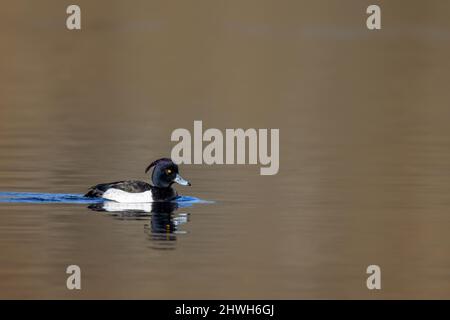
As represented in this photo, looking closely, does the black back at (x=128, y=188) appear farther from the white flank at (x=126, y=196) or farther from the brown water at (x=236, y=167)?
the brown water at (x=236, y=167)

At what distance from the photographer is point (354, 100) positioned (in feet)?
105

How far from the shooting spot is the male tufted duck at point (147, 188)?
18172mm

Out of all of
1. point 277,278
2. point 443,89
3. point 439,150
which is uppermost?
point 443,89

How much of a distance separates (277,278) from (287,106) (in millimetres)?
16348

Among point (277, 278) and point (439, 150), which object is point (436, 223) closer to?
point (277, 278)

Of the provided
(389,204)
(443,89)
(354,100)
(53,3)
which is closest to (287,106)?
(354,100)

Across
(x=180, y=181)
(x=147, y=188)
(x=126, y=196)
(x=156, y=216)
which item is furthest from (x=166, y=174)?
(x=156, y=216)

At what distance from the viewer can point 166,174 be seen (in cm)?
1869

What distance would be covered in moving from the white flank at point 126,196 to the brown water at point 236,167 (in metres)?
0.56

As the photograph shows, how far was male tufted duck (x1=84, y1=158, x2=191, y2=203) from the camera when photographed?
1817 cm

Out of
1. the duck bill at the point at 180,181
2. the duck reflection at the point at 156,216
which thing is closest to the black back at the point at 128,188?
the duck reflection at the point at 156,216

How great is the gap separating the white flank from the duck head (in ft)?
0.82

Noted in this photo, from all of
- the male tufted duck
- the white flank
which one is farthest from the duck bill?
the white flank

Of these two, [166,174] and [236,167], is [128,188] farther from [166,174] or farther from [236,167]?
[236,167]
